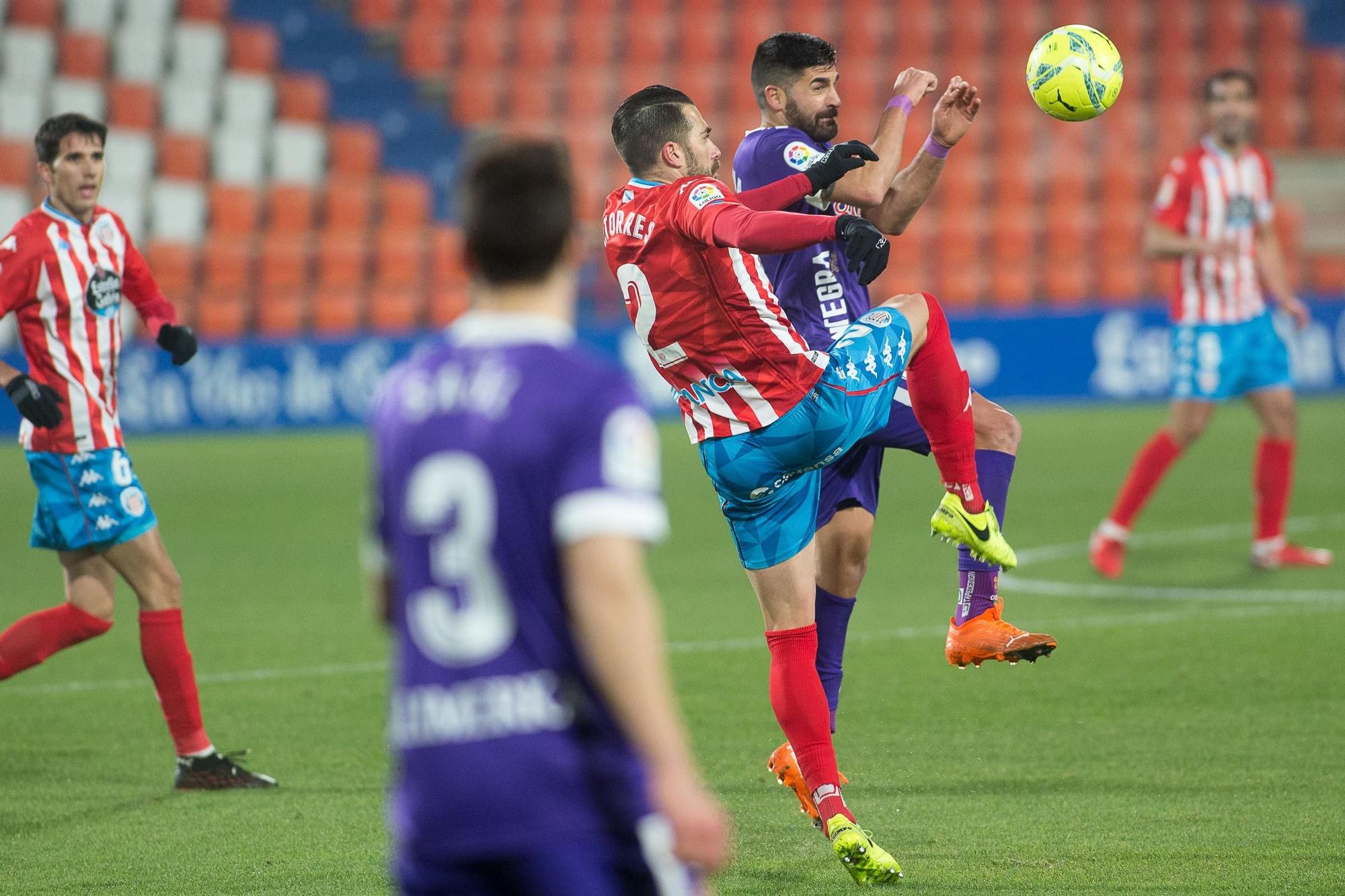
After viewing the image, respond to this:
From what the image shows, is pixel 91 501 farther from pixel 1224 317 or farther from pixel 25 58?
pixel 25 58

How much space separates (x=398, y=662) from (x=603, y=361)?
57 cm

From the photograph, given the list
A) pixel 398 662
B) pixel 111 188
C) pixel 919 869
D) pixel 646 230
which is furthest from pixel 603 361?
pixel 111 188

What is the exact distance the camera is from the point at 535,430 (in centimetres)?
244

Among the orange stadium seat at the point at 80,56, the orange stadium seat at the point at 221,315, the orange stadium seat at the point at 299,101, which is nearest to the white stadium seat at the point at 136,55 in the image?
the orange stadium seat at the point at 80,56

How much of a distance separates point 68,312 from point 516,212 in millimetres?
4069

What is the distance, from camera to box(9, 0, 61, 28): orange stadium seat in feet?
68.7

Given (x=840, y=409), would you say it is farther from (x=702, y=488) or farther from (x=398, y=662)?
(x=702, y=488)

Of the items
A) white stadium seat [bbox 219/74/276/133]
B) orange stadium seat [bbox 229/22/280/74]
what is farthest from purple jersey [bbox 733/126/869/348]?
orange stadium seat [bbox 229/22/280/74]

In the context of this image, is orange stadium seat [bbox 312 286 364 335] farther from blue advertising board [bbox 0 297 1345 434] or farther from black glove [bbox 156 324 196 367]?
black glove [bbox 156 324 196 367]

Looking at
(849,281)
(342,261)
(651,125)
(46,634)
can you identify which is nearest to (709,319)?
(651,125)

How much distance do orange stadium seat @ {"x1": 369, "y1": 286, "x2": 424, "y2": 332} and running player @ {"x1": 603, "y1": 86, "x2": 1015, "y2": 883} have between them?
14.7 m

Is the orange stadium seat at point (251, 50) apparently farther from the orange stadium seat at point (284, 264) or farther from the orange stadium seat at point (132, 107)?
the orange stadium seat at point (284, 264)

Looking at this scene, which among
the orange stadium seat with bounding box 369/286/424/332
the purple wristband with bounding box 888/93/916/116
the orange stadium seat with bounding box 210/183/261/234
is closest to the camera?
the purple wristband with bounding box 888/93/916/116

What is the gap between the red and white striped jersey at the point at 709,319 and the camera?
4645 mm
